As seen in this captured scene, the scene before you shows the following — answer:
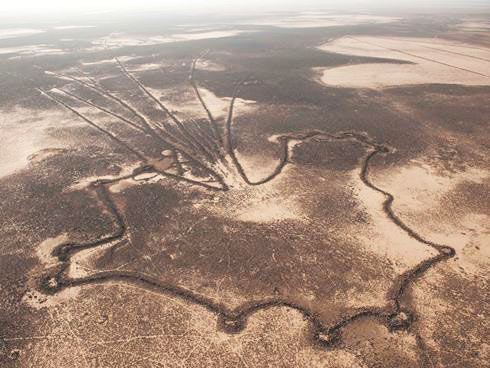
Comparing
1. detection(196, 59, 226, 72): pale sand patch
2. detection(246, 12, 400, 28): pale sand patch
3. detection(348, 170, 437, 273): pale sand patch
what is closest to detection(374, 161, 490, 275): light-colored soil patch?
detection(348, 170, 437, 273): pale sand patch

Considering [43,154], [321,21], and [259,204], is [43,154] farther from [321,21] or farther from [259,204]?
[321,21]

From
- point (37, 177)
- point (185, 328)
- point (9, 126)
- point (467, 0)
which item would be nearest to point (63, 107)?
point (9, 126)

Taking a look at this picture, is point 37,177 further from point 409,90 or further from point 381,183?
point 409,90

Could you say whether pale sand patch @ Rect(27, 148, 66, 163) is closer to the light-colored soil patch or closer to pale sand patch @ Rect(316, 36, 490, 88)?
the light-colored soil patch

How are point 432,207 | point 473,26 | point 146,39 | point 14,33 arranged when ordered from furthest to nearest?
1. point 14,33
2. point 473,26
3. point 146,39
4. point 432,207

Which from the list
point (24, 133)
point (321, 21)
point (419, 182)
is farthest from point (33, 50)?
point (321, 21)

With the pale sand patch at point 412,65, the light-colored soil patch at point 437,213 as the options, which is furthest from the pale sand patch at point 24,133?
the pale sand patch at point 412,65

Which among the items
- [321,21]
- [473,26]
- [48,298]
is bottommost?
[473,26]
